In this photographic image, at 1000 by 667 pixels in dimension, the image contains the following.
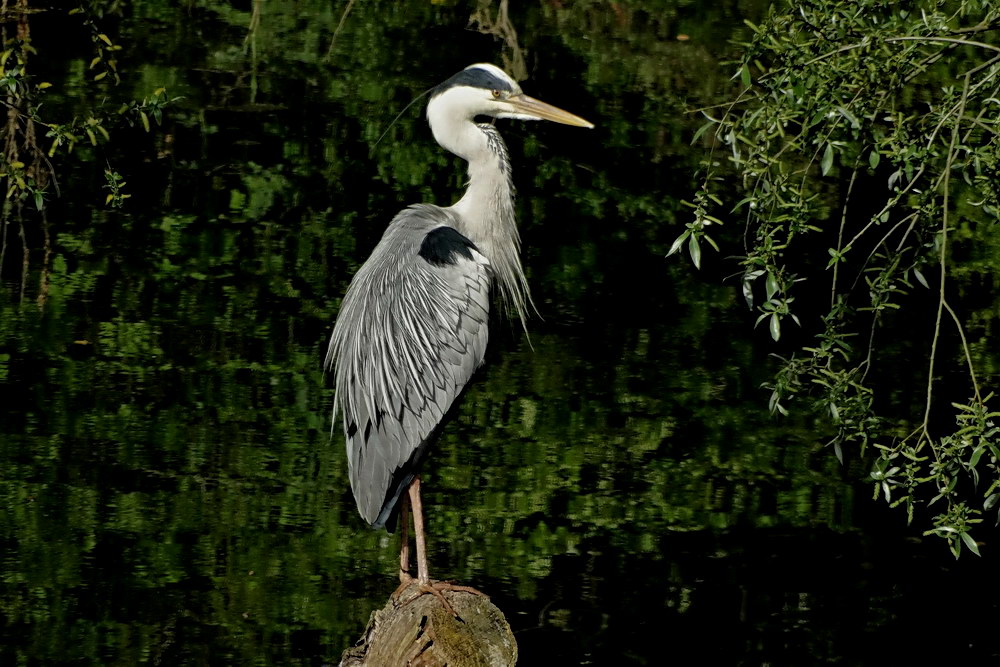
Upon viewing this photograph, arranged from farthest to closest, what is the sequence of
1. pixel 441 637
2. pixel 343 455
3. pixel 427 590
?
pixel 343 455
pixel 427 590
pixel 441 637

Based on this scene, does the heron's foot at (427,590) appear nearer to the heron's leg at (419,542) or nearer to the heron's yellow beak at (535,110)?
the heron's leg at (419,542)

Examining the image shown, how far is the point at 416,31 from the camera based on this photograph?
44.2 feet

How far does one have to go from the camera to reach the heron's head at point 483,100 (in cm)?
495

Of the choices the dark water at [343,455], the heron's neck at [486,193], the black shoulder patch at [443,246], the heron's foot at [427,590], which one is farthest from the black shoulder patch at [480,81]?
the heron's foot at [427,590]

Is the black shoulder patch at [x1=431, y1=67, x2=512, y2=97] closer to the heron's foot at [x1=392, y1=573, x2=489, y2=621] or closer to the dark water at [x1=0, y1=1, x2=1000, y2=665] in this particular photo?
the dark water at [x1=0, y1=1, x2=1000, y2=665]

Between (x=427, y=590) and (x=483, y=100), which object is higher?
(x=483, y=100)

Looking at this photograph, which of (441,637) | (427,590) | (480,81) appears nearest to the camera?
(441,637)

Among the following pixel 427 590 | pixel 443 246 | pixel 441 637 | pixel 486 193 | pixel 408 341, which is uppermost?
pixel 486 193

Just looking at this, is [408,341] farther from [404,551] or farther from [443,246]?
[404,551]

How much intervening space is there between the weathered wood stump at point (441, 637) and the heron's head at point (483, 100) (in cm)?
175

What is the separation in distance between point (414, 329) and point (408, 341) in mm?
46

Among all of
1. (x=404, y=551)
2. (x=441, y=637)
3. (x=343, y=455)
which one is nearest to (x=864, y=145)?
(x=441, y=637)

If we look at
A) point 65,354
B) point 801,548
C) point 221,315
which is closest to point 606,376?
point 801,548

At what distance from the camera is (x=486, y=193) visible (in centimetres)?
508
